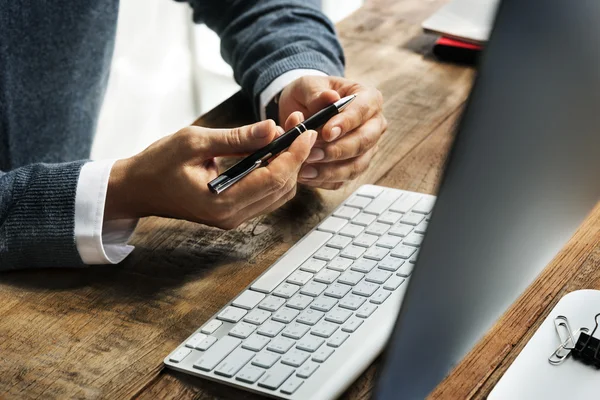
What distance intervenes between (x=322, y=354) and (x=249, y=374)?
0.06m

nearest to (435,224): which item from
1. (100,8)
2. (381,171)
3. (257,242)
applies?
(257,242)

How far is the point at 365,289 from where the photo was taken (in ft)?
2.53

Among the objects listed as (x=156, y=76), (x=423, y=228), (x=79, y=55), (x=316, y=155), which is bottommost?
(x=156, y=76)

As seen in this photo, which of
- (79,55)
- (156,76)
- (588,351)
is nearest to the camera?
(588,351)

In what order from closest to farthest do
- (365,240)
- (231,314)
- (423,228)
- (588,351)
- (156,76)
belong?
(423,228) → (588,351) → (231,314) → (365,240) → (156,76)

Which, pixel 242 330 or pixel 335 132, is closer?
pixel 242 330

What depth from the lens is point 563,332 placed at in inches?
27.2

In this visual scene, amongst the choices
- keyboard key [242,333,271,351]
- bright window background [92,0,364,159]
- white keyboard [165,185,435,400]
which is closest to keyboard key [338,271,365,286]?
white keyboard [165,185,435,400]

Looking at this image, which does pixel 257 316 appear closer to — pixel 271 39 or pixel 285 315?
pixel 285 315

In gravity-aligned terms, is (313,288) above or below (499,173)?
below

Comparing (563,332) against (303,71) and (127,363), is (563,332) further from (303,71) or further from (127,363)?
(303,71)

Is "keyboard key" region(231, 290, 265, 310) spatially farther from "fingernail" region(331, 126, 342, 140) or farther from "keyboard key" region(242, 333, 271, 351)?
"fingernail" region(331, 126, 342, 140)

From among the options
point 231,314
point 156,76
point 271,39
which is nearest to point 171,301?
point 231,314

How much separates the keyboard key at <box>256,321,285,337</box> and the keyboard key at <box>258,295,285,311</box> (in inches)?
0.9
